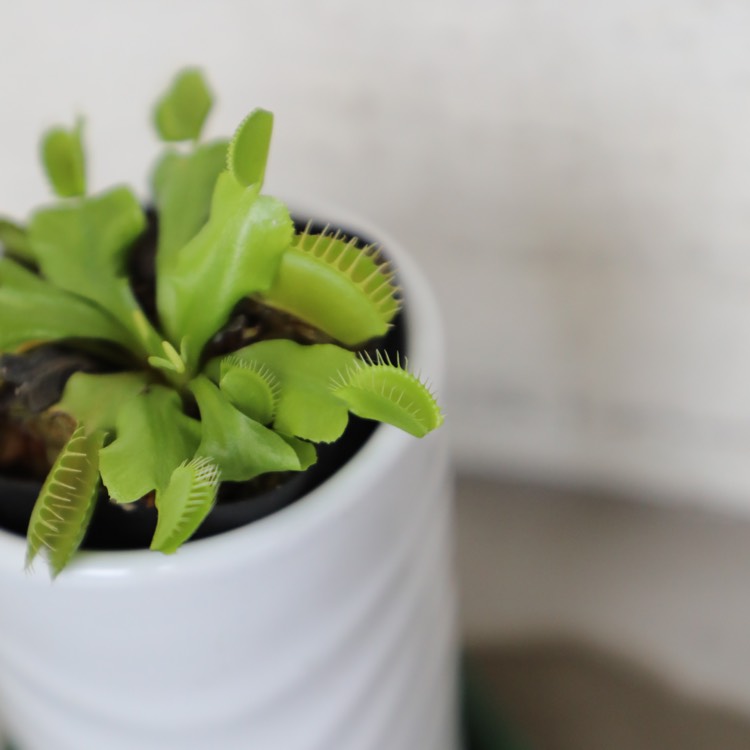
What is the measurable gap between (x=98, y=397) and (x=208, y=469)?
0.06 m

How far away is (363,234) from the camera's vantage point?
30 centimetres

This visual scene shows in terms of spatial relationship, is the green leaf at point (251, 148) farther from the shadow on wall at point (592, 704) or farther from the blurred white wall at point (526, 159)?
the shadow on wall at point (592, 704)

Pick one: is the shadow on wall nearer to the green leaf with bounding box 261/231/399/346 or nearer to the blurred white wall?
the blurred white wall

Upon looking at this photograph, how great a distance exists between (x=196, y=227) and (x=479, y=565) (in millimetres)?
356

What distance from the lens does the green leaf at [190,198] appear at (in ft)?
0.91

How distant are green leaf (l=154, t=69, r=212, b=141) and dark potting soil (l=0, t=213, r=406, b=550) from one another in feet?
0.22

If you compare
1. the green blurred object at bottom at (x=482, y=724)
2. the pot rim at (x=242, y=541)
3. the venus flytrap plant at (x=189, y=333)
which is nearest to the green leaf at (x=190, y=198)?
the venus flytrap plant at (x=189, y=333)

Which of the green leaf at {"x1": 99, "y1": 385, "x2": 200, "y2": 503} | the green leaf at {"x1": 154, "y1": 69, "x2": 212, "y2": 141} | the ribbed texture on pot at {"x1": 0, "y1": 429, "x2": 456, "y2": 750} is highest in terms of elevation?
the green leaf at {"x1": 154, "y1": 69, "x2": 212, "y2": 141}

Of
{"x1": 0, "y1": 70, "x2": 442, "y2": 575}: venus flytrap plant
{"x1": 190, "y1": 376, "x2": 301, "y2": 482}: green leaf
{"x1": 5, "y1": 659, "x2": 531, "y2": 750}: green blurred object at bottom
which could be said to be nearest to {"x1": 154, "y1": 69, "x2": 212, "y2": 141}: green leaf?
{"x1": 0, "y1": 70, "x2": 442, "y2": 575}: venus flytrap plant

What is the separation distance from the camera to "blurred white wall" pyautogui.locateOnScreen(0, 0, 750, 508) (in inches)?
14.9

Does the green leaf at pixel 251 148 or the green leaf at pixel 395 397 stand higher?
the green leaf at pixel 251 148

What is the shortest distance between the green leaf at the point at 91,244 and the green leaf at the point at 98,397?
3cm

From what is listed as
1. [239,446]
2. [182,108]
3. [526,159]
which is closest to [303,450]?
[239,446]

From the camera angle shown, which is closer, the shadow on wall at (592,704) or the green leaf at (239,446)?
the green leaf at (239,446)
